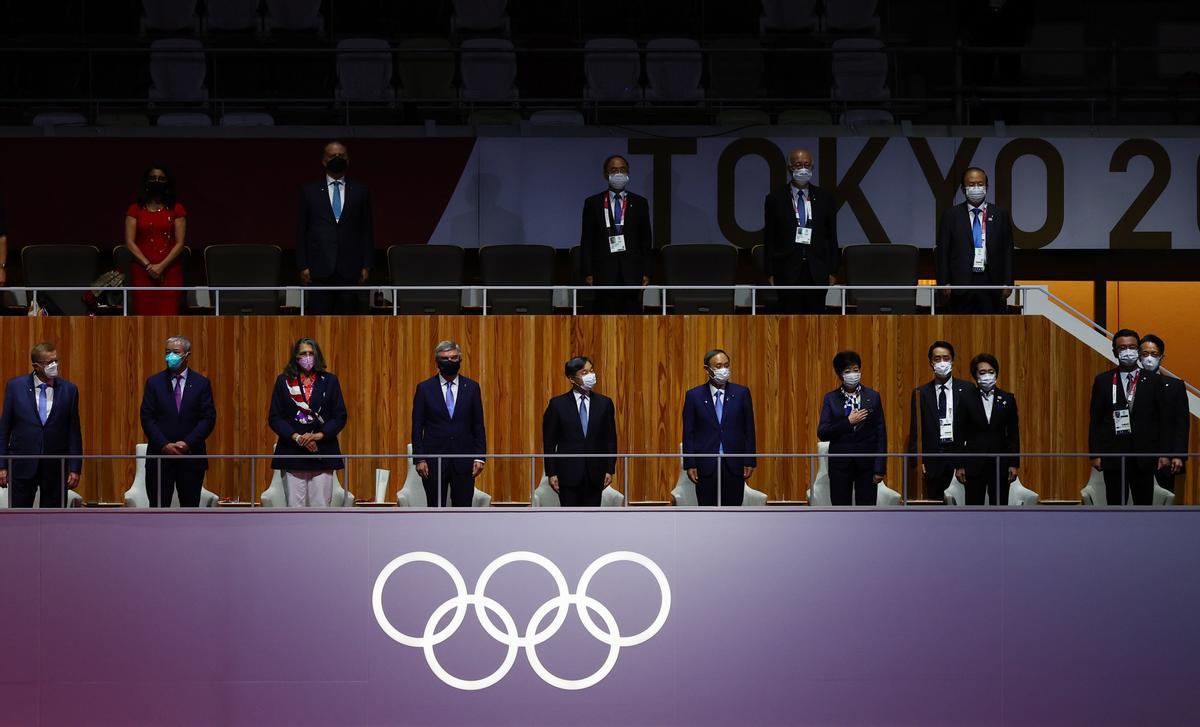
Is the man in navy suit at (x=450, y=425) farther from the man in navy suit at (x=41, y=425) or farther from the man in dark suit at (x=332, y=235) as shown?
the man in navy suit at (x=41, y=425)

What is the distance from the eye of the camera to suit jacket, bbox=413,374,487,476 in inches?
293

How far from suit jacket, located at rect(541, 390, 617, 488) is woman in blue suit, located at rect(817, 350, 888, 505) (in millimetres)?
1144

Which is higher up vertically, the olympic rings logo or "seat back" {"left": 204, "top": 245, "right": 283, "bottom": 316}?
"seat back" {"left": 204, "top": 245, "right": 283, "bottom": 316}

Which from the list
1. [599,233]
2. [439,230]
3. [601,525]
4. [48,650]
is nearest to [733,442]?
[601,525]

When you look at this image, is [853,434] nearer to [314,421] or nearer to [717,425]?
[717,425]

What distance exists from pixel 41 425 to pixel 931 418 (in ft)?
15.7

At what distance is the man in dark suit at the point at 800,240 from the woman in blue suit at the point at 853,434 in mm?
1199

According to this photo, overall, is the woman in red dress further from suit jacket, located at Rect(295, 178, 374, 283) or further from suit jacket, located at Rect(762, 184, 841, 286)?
suit jacket, located at Rect(762, 184, 841, 286)

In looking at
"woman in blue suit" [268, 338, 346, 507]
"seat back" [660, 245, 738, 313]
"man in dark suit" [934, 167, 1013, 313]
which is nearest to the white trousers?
"woman in blue suit" [268, 338, 346, 507]

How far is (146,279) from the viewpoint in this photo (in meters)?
8.88

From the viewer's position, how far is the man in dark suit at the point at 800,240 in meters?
8.75

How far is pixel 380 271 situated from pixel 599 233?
3320 mm

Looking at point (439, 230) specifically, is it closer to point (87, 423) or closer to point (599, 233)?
point (599, 233)

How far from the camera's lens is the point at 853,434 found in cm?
745
